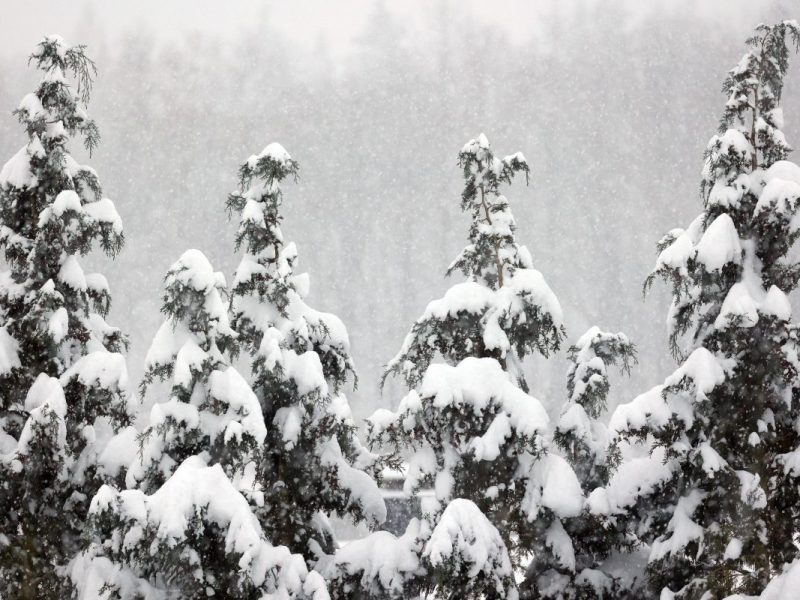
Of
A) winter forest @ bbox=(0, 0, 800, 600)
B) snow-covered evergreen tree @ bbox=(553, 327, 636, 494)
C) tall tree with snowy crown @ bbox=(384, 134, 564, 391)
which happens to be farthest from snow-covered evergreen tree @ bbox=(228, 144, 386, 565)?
snow-covered evergreen tree @ bbox=(553, 327, 636, 494)

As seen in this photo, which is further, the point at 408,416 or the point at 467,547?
the point at 408,416

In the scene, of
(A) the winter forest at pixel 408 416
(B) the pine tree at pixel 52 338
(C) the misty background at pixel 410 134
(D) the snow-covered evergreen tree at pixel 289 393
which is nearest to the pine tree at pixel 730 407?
(A) the winter forest at pixel 408 416

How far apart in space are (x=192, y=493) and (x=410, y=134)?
16358cm

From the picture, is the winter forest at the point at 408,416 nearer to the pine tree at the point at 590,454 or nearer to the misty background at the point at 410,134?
the pine tree at the point at 590,454

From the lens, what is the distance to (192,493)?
10.5 m

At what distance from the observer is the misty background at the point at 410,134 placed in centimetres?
9931

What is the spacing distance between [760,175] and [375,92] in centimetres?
14388

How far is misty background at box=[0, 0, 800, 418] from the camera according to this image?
99312mm

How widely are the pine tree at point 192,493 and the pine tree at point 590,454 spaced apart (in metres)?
3.81

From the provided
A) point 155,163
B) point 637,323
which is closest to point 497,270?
point 637,323

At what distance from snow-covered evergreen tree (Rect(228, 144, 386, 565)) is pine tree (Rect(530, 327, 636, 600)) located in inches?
120

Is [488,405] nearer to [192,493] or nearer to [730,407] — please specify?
[730,407]

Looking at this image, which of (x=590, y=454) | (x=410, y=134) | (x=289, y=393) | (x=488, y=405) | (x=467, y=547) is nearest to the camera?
(x=467, y=547)

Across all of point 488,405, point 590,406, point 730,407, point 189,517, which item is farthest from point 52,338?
point 730,407
